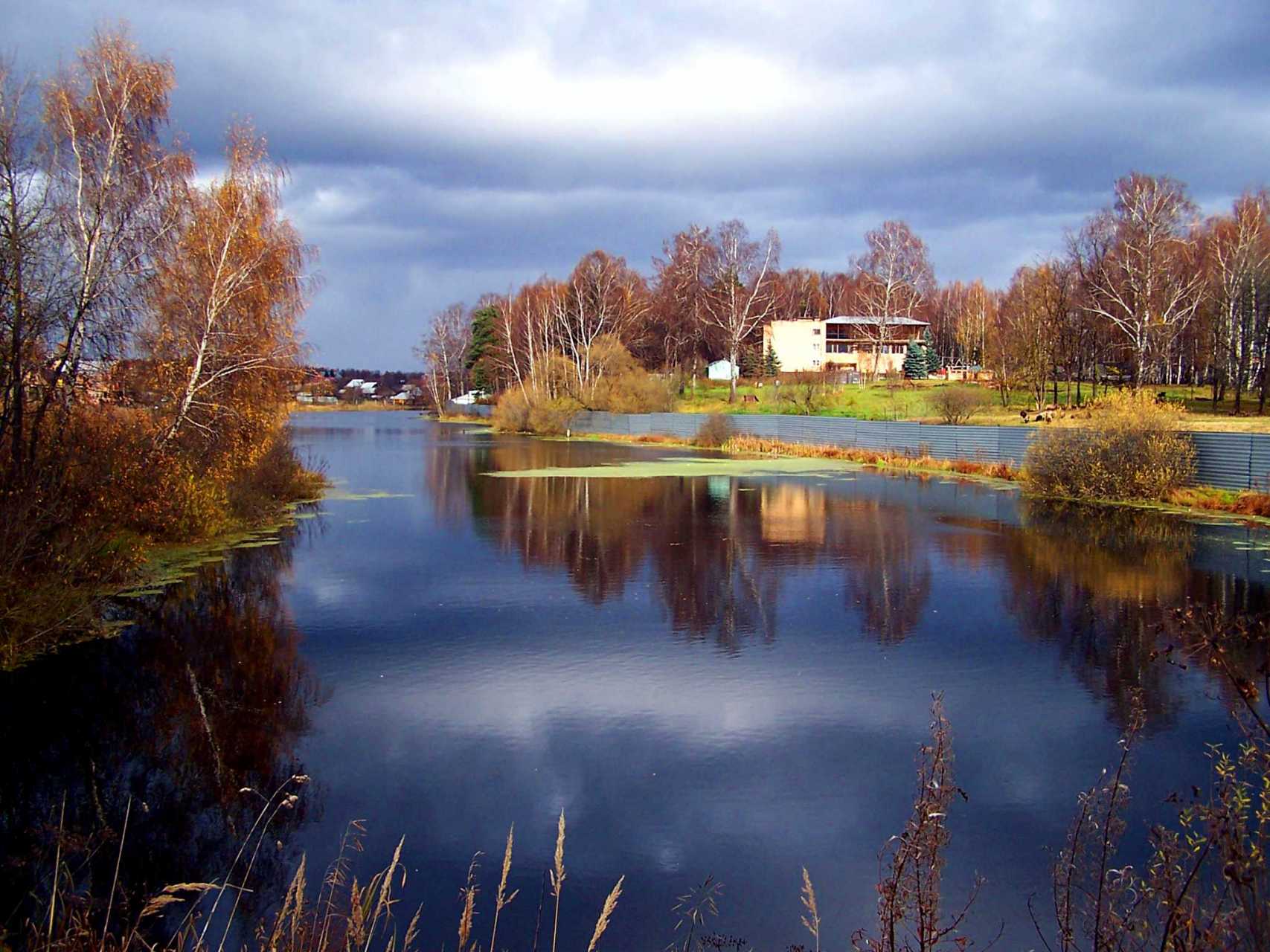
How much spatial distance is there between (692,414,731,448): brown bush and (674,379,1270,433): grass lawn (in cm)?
210

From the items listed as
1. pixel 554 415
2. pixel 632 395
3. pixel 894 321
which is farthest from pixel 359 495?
pixel 894 321

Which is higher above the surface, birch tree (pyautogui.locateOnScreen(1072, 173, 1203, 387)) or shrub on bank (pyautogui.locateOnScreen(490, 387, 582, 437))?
birch tree (pyautogui.locateOnScreen(1072, 173, 1203, 387))

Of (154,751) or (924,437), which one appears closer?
(154,751)

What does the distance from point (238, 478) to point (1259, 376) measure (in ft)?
141

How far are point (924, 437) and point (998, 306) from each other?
61.6m

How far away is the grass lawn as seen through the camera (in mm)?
39562

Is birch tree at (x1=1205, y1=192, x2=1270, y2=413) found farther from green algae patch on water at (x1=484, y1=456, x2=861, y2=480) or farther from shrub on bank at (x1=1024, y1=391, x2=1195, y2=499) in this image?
shrub on bank at (x1=1024, y1=391, x2=1195, y2=499)

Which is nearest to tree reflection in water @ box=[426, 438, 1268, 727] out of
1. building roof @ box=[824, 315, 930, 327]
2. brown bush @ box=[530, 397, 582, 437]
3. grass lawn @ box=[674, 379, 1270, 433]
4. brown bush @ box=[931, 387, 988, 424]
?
brown bush @ box=[931, 387, 988, 424]

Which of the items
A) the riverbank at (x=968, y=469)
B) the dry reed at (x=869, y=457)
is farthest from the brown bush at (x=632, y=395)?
the dry reed at (x=869, y=457)

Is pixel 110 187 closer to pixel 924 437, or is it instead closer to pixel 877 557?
pixel 877 557

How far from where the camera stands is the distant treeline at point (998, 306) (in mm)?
47781

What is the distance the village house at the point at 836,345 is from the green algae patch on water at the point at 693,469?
38.3m

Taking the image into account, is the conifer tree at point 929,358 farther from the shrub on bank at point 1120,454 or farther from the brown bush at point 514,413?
the shrub on bank at point 1120,454

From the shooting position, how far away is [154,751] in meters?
7.55
